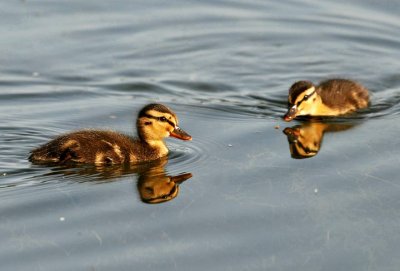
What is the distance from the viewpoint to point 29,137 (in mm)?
8805

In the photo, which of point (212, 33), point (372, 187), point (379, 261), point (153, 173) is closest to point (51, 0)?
→ point (212, 33)

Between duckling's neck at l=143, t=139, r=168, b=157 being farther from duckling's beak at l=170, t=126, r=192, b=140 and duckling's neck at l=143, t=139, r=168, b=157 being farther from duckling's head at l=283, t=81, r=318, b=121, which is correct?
duckling's head at l=283, t=81, r=318, b=121

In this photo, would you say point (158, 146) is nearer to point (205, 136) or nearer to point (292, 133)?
point (205, 136)

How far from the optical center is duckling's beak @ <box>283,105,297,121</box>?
962 cm

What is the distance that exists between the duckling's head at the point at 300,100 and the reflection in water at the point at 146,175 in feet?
5.66

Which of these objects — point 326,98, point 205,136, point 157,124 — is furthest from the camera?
point 326,98

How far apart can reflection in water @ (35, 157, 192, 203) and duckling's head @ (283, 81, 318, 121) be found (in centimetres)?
173

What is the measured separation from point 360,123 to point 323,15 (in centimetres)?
318

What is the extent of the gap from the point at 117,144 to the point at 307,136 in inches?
75.5

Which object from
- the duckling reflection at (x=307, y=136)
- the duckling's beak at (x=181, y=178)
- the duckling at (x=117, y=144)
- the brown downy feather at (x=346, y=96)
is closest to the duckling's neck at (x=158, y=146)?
the duckling at (x=117, y=144)

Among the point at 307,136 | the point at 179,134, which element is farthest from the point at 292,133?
the point at 179,134

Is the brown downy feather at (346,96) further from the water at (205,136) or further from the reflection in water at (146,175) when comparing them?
the reflection in water at (146,175)

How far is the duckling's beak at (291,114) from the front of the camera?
31.6 ft

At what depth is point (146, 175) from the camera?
8.16m
